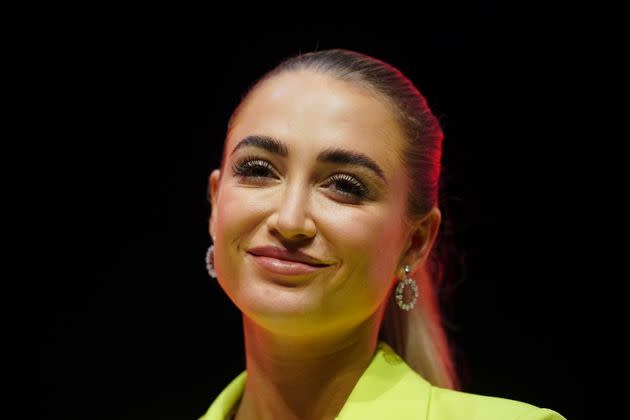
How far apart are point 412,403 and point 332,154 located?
0.48 m

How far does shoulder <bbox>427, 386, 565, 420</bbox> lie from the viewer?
1.38 metres

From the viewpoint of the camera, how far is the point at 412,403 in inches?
56.7

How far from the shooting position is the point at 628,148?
1.88 metres

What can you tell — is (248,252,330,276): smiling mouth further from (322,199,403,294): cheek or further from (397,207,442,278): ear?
(397,207,442,278): ear

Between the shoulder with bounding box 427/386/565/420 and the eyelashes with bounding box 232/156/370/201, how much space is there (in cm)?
41

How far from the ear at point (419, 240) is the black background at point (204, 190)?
1.20 feet

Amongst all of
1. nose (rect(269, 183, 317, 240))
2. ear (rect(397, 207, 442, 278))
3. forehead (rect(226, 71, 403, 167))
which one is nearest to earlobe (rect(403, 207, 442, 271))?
ear (rect(397, 207, 442, 278))

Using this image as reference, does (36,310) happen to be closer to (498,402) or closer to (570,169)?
(498,402)

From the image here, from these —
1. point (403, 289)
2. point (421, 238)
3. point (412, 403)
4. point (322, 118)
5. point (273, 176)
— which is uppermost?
point (322, 118)

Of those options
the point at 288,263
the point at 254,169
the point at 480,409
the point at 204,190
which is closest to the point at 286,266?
the point at 288,263

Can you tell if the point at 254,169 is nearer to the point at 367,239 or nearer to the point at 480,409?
the point at 367,239

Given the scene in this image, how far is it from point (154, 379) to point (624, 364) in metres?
1.26

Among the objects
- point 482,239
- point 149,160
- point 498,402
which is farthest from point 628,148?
point 149,160

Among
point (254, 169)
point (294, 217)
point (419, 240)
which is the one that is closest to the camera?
point (294, 217)
